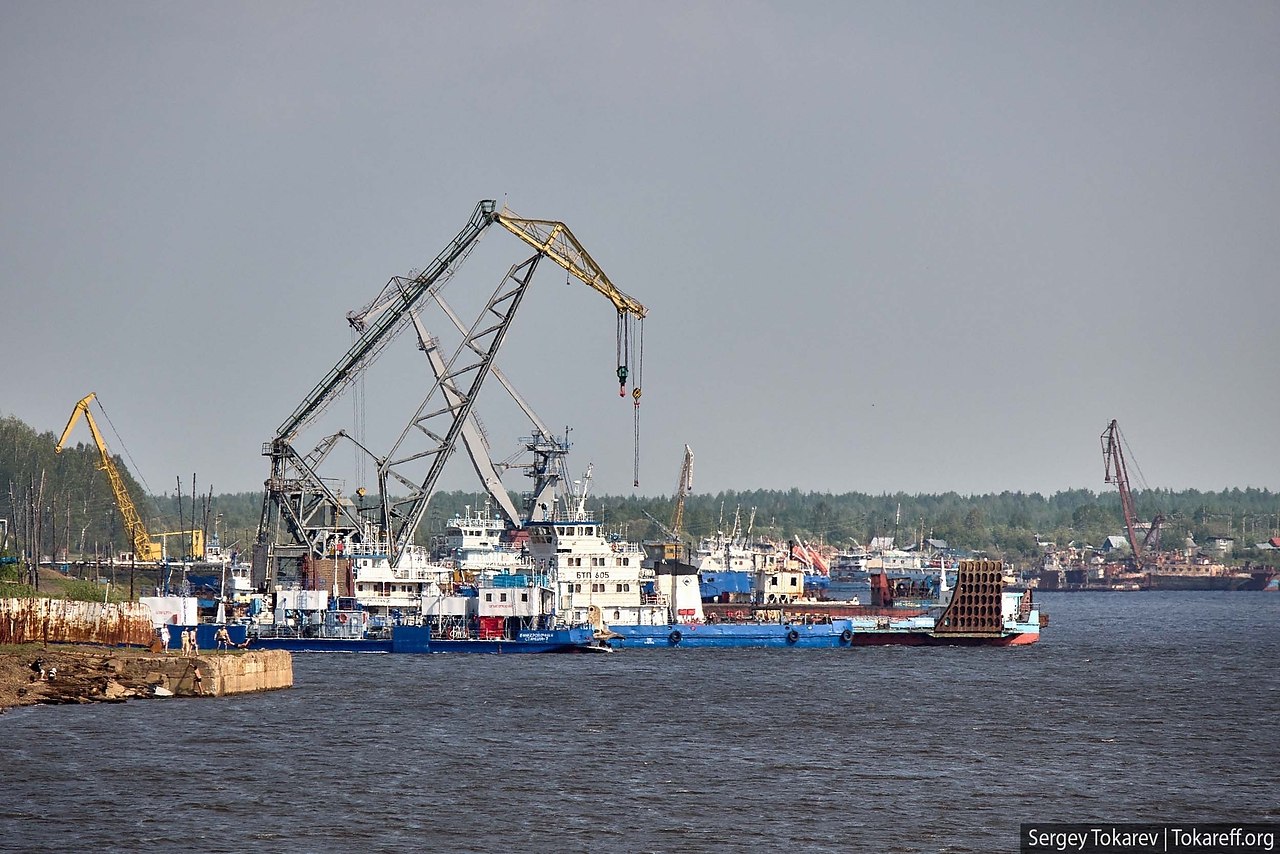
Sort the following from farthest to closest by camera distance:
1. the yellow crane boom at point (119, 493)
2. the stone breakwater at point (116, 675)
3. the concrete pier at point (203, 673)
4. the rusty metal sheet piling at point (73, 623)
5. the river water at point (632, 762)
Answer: the yellow crane boom at point (119, 493) < the rusty metal sheet piling at point (73, 623) < the concrete pier at point (203, 673) < the stone breakwater at point (116, 675) < the river water at point (632, 762)

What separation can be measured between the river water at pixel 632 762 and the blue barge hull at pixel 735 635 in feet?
59.4

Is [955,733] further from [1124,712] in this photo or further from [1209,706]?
[1209,706]

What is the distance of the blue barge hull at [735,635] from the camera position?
9650 cm

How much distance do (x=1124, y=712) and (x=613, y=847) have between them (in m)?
33.2

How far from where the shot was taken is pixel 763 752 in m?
49.5

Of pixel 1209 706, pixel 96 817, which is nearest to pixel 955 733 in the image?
pixel 1209 706

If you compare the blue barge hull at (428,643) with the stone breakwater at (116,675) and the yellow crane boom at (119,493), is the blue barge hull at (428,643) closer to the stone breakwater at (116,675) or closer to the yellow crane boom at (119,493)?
the stone breakwater at (116,675)

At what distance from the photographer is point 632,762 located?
47.2 metres

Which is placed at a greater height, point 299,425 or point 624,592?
point 299,425

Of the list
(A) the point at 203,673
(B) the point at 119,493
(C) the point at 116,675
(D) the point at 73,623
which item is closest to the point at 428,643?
(D) the point at 73,623

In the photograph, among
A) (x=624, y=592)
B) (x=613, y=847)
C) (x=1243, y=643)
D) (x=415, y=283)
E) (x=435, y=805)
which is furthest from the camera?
(x=1243, y=643)

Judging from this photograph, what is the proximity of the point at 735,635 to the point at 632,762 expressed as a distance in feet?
171

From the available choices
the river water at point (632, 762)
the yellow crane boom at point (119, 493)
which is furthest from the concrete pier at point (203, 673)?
the yellow crane boom at point (119, 493)

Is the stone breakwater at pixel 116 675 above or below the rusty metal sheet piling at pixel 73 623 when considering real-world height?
below
